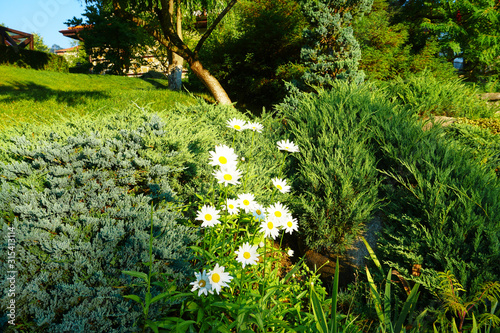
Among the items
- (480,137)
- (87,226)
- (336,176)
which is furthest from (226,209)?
(480,137)

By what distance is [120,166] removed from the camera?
243 cm

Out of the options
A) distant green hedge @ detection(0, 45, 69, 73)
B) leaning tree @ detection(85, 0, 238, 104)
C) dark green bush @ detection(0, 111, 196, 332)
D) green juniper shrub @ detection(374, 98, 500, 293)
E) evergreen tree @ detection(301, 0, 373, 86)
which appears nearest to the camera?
dark green bush @ detection(0, 111, 196, 332)

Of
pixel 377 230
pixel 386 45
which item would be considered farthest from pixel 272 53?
pixel 377 230

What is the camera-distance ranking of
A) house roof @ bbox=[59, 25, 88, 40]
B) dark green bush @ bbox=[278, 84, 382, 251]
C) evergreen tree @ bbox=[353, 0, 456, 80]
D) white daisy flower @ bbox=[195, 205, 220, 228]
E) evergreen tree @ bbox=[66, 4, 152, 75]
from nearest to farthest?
white daisy flower @ bbox=[195, 205, 220, 228], dark green bush @ bbox=[278, 84, 382, 251], evergreen tree @ bbox=[353, 0, 456, 80], evergreen tree @ bbox=[66, 4, 152, 75], house roof @ bbox=[59, 25, 88, 40]

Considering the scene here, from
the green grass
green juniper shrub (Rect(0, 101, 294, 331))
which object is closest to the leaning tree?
the green grass

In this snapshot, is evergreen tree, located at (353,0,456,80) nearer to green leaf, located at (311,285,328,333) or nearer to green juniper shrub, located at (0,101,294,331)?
green juniper shrub, located at (0,101,294,331)

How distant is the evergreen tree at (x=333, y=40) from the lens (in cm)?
643

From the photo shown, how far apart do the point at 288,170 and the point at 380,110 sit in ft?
4.84

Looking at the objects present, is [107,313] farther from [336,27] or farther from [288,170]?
[336,27]

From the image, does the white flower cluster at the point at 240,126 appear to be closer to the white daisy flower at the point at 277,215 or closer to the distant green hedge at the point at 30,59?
the white daisy flower at the point at 277,215

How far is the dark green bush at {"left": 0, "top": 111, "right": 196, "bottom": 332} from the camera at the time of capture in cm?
170

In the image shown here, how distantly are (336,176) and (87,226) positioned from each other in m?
2.54

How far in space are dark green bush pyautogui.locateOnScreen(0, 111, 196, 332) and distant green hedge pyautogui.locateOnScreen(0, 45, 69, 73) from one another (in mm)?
19040

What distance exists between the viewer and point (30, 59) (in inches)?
687
